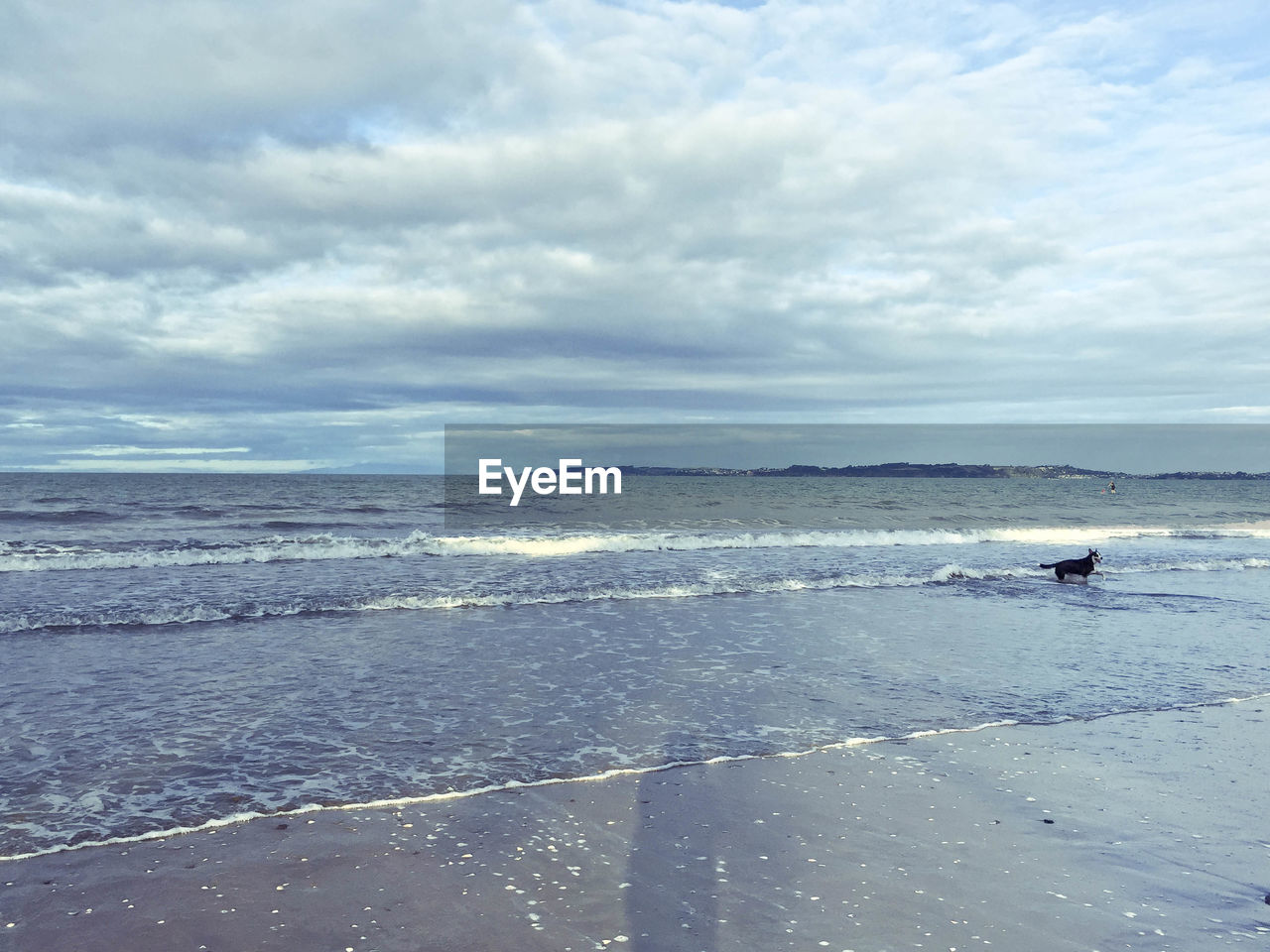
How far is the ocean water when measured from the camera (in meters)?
7.22

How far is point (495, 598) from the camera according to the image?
17125mm

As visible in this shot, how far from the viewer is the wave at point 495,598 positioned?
1462 cm

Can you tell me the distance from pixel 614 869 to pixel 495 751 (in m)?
2.75

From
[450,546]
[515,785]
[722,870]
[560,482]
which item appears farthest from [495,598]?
Result: [560,482]

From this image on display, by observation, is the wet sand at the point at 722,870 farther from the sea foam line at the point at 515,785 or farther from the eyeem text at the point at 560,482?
the eyeem text at the point at 560,482

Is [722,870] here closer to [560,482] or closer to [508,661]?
[508,661]

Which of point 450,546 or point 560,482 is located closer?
point 450,546

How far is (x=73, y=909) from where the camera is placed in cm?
466

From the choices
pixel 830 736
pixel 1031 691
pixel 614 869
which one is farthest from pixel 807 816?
pixel 1031 691

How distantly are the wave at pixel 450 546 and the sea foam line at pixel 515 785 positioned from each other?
18.2 meters

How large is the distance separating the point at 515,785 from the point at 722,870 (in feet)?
7.36

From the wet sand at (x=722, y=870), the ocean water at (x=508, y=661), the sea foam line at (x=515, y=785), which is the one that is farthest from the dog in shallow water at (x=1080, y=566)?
the wet sand at (x=722, y=870)

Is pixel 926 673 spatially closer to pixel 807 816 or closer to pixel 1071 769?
pixel 1071 769

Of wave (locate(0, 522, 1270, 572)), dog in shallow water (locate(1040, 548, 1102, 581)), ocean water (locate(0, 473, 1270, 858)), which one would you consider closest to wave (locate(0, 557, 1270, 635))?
ocean water (locate(0, 473, 1270, 858))
